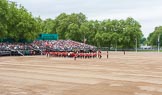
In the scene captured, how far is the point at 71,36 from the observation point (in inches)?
4183

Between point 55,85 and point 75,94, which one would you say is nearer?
point 75,94

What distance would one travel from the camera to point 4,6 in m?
64.0

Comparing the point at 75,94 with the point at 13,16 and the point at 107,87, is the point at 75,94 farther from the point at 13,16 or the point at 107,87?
the point at 13,16

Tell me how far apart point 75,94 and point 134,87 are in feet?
11.7

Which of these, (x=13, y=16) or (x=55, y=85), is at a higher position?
(x=13, y=16)

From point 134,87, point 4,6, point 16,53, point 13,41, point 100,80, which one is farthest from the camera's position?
point 13,41

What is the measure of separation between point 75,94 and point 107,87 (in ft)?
8.69

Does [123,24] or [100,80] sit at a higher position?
[123,24]

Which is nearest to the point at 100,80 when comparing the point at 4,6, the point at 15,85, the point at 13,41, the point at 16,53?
the point at 15,85

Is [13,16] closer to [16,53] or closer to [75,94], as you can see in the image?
[16,53]

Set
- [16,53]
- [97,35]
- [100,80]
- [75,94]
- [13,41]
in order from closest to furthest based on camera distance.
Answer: [75,94] < [100,80] < [16,53] < [13,41] < [97,35]

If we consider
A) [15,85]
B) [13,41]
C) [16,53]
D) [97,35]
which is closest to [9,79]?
[15,85]

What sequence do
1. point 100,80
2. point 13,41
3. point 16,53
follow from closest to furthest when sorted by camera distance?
1. point 100,80
2. point 16,53
3. point 13,41

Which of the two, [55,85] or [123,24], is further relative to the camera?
[123,24]
